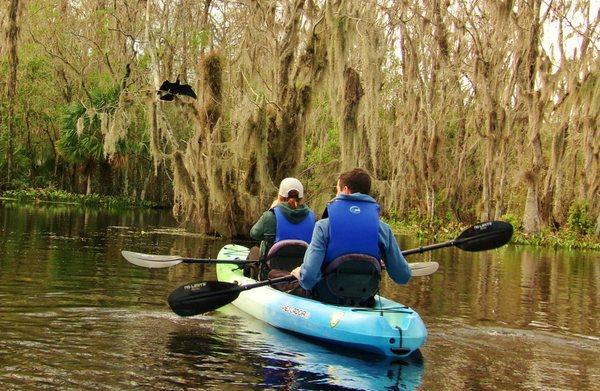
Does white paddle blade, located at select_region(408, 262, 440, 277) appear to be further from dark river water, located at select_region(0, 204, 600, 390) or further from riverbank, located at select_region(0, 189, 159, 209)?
riverbank, located at select_region(0, 189, 159, 209)

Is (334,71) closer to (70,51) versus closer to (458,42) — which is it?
(458,42)

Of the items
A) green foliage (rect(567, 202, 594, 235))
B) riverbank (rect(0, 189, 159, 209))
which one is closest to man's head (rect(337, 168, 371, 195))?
green foliage (rect(567, 202, 594, 235))

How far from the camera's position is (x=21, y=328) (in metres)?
8.22

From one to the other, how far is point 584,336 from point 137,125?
33.1m

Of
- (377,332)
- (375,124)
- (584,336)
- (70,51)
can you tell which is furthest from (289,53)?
(70,51)

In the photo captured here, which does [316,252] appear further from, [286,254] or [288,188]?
[288,188]

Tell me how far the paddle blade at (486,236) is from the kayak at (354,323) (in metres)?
1.45

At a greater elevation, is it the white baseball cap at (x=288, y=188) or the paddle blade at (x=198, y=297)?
the white baseball cap at (x=288, y=188)

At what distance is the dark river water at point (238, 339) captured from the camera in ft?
22.2

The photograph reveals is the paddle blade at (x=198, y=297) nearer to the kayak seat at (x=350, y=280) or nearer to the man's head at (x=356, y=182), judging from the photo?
the kayak seat at (x=350, y=280)

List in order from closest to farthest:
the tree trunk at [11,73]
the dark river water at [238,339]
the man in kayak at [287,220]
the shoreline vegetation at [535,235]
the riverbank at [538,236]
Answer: the dark river water at [238,339]
the man in kayak at [287,220]
the riverbank at [538,236]
the shoreline vegetation at [535,235]
the tree trunk at [11,73]

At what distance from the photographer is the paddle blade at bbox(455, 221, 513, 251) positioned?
31.1ft

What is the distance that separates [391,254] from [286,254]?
1.61 metres

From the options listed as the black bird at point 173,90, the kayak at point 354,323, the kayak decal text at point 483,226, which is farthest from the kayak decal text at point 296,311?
the black bird at point 173,90
